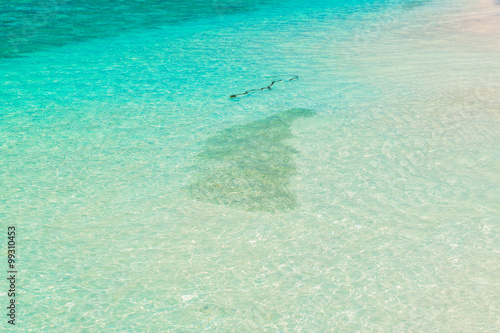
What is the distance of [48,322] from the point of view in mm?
1919

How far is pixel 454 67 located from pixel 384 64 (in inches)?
23.5

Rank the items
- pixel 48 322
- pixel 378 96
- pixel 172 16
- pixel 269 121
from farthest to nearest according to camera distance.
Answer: pixel 172 16 → pixel 378 96 → pixel 269 121 → pixel 48 322

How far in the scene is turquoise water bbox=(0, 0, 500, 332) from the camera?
200 cm

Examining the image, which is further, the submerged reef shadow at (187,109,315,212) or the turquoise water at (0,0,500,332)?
the submerged reef shadow at (187,109,315,212)

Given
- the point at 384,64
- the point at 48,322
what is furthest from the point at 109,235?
the point at 384,64

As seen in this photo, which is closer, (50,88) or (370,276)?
(370,276)

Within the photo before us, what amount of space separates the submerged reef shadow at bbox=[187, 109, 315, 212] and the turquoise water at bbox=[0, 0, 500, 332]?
0.04 feet

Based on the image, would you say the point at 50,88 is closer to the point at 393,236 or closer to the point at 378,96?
the point at 378,96

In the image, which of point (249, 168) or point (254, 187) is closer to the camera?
point (254, 187)

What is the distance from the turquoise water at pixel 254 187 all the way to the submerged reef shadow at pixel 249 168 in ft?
0.04

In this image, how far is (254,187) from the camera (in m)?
2.78

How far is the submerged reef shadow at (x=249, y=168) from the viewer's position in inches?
105

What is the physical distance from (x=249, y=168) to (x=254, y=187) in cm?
22

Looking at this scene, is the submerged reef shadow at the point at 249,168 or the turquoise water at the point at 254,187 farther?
the submerged reef shadow at the point at 249,168
